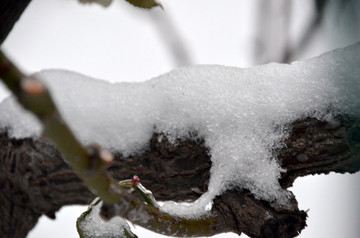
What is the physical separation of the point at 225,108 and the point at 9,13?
0.42 meters

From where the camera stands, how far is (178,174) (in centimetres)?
81

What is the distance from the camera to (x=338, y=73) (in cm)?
65

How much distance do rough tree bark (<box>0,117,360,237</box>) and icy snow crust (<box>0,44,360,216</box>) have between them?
0.02 meters

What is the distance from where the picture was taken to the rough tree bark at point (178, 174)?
645mm

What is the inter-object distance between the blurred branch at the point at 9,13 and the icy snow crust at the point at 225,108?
278 millimetres

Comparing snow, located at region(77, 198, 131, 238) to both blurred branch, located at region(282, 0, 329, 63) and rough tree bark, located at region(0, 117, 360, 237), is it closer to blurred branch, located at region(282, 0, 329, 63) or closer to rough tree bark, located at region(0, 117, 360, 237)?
rough tree bark, located at region(0, 117, 360, 237)

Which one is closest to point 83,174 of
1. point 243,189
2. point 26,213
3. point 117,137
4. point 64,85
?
point 243,189

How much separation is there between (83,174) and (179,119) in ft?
1.58

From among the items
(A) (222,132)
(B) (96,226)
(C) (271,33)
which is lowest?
(B) (96,226)

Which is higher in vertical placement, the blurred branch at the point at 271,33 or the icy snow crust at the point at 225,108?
the blurred branch at the point at 271,33

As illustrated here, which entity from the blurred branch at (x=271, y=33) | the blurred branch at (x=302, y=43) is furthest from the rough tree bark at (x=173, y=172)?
the blurred branch at (x=271, y=33)

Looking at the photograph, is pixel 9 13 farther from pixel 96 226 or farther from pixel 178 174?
pixel 178 174

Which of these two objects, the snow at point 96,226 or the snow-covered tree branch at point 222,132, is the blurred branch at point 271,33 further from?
the snow at point 96,226

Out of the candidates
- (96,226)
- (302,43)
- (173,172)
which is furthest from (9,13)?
(302,43)
